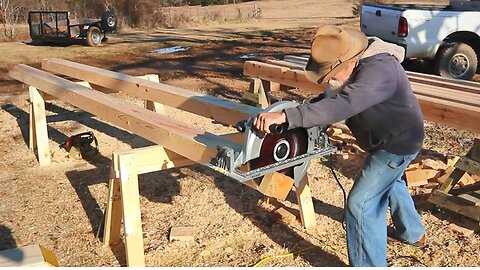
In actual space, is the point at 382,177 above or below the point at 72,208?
above

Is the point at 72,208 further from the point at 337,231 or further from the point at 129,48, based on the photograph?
the point at 129,48

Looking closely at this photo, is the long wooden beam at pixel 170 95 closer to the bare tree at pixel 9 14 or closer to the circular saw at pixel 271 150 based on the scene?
the circular saw at pixel 271 150

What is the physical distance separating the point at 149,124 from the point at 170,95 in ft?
3.56

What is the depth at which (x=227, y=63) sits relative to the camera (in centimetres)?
1320

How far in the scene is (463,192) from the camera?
4.67m

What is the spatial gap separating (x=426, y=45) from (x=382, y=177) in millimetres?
7138

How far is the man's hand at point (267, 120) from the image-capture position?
2809 millimetres

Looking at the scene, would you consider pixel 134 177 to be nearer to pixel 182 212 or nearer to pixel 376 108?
pixel 182 212

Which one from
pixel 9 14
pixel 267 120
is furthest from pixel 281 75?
pixel 9 14

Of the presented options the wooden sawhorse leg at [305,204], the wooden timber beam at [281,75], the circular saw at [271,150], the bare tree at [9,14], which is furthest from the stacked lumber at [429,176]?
the bare tree at [9,14]

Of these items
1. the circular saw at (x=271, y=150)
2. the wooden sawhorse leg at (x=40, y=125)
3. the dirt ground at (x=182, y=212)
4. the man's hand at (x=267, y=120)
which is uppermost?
the man's hand at (x=267, y=120)

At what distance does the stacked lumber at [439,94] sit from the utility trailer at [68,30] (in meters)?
12.2

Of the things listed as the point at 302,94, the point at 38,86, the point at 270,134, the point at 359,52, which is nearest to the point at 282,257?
the point at 270,134

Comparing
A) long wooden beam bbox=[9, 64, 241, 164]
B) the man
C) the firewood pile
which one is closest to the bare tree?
long wooden beam bbox=[9, 64, 241, 164]
